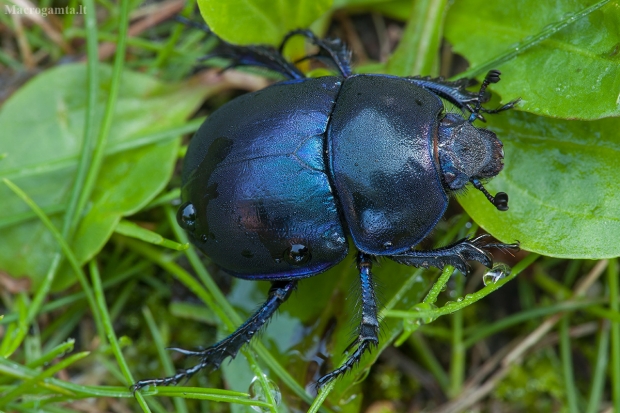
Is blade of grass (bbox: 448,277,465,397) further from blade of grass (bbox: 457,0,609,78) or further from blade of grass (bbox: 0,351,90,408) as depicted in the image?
blade of grass (bbox: 0,351,90,408)

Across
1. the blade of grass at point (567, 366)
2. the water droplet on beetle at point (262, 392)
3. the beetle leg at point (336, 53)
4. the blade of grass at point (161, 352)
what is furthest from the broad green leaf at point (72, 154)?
the blade of grass at point (567, 366)

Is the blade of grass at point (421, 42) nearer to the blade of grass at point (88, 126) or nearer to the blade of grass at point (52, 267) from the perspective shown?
the blade of grass at point (88, 126)

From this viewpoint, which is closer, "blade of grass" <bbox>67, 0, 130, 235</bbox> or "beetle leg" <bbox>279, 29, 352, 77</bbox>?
"beetle leg" <bbox>279, 29, 352, 77</bbox>

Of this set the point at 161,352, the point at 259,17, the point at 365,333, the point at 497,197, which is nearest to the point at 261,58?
the point at 259,17

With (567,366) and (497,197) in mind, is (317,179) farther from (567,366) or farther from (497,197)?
(567,366)

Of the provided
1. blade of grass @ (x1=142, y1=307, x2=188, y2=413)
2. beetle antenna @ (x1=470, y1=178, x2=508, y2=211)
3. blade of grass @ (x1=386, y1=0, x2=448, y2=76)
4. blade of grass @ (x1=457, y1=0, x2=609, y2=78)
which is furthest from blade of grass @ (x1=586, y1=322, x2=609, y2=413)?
blade of grass @ (x1=142, y1=307, x2=188, y2=413)

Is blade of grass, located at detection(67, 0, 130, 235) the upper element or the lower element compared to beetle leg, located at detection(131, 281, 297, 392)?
upper

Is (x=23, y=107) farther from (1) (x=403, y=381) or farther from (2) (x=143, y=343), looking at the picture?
(1) (x=403, y=381)
